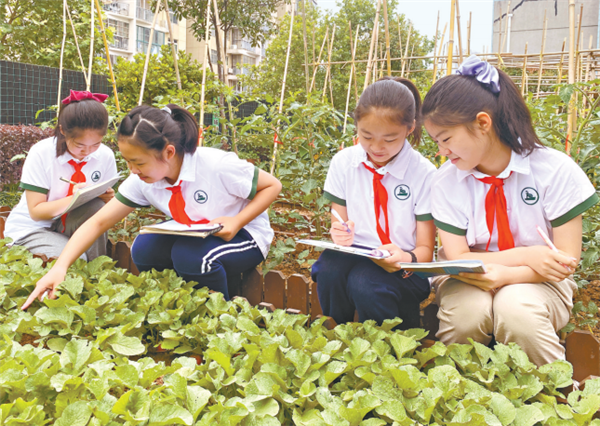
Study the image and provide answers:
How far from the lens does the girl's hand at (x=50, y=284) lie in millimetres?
1771

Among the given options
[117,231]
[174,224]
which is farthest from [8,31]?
[174,224]

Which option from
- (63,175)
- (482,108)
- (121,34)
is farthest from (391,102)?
(121,34)

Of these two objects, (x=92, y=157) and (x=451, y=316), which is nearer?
(x=451, y=316)

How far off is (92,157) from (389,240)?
65.1 inches

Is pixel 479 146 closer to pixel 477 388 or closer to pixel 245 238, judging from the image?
pixel 477 388

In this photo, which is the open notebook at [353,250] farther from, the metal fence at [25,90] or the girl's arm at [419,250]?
the metal fence at [25,90]

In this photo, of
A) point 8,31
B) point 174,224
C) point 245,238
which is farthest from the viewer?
point 8,31

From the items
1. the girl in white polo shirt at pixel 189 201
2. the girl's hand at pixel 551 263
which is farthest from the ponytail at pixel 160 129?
the girl's hand at pixel 551 263

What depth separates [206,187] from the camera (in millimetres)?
2092

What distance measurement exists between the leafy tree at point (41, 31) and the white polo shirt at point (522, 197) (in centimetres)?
790

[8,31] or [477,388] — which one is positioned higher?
[8,31]

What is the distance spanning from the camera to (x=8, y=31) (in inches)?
305

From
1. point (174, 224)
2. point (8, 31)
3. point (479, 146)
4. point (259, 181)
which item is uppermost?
point (8, 31)

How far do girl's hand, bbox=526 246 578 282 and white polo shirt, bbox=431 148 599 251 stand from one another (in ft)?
0.39
